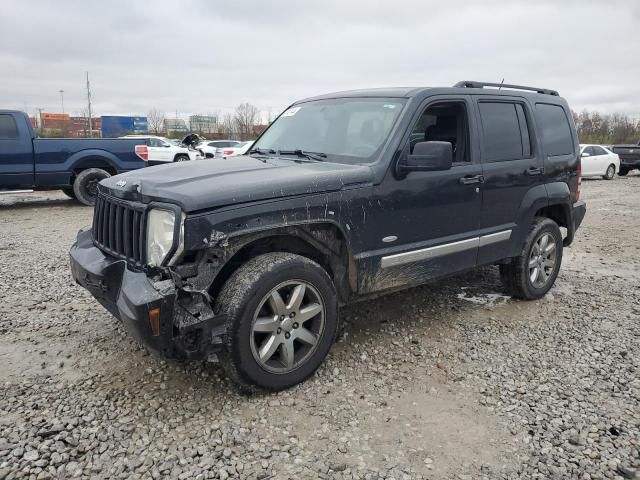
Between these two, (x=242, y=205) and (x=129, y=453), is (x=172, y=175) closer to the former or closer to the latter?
(x=242, y=205)

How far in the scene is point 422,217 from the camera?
12.7 feet

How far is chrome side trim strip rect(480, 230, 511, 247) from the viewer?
4.40 metres

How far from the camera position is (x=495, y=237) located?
450cm

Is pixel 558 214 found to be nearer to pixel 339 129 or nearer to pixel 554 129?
pixel 554 129

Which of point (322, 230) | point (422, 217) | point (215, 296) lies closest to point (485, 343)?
point (422, 217)

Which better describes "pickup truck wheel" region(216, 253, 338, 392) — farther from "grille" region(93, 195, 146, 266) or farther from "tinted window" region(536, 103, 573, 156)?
"tinted window" region(536, 103, 573, 156)

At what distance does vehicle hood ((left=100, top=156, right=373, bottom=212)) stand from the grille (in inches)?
3.2

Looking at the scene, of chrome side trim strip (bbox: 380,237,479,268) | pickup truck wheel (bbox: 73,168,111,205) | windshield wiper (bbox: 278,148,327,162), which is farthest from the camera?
pickup truck wheel (bbox: 73,168,111,205)

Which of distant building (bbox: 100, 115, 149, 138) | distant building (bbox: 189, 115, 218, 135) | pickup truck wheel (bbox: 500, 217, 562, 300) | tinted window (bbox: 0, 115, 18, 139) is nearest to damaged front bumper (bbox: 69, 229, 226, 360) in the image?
pickup truck wheel (bbox: 500, 217, 562, 300)

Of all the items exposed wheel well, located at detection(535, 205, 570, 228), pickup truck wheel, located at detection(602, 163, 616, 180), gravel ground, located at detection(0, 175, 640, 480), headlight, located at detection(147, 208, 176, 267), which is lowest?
gravel ground, located at detection(0, 175, 640, 480)

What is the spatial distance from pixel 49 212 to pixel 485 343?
378 inches

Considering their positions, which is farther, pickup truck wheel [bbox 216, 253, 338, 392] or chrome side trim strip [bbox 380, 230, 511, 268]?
chrome side trim strip [bbox 380, 230, 511, 268]

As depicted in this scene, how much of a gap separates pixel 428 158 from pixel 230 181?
1.37 meters

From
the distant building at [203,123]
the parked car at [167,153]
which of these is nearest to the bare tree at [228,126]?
the distant building at [203,123]
